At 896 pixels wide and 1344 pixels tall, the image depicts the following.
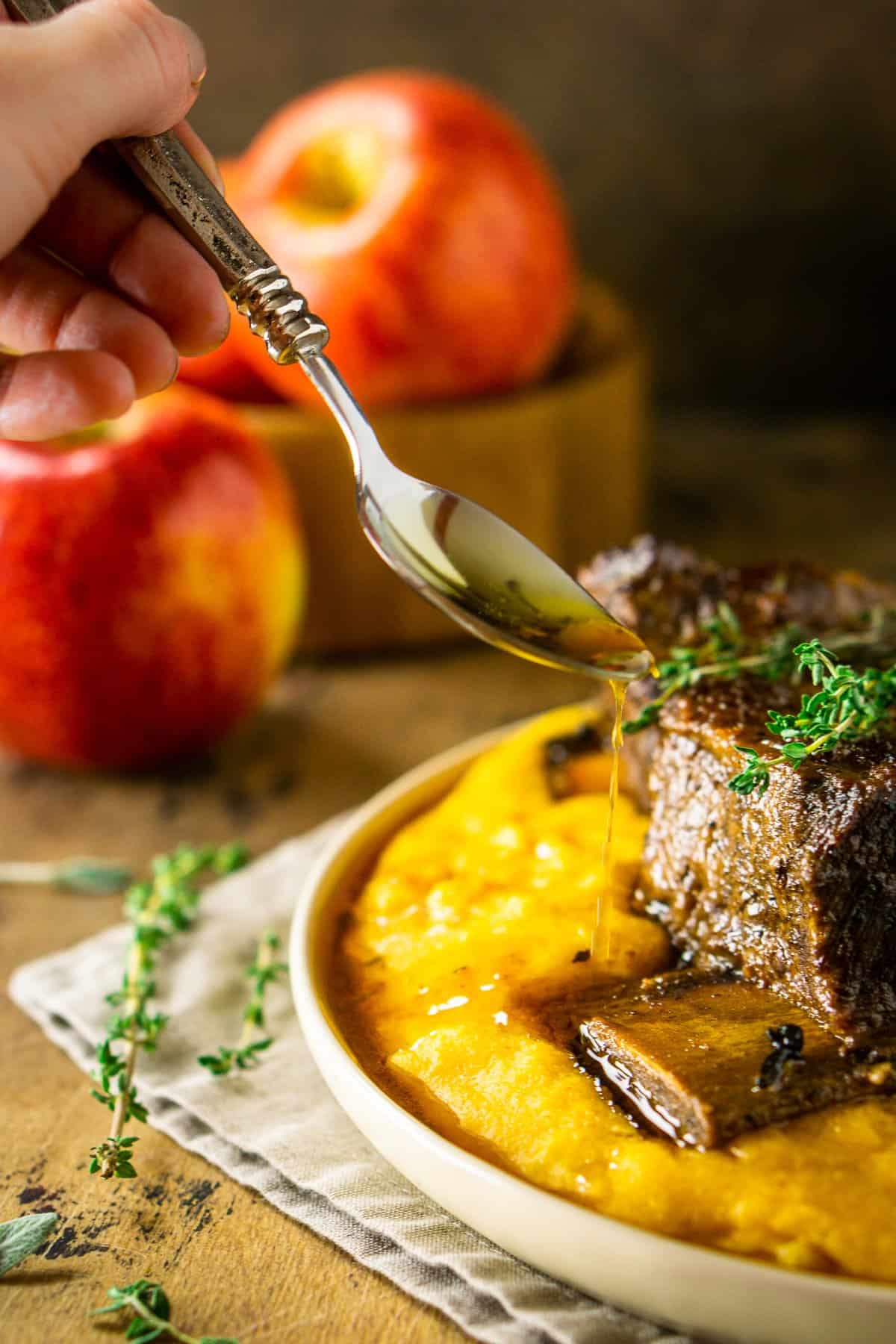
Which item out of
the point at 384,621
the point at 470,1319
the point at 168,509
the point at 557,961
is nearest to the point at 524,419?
the point at 384,621

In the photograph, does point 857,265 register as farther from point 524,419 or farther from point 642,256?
point 524,419

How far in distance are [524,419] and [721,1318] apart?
99.0 inches

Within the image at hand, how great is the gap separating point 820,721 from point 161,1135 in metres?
1.13

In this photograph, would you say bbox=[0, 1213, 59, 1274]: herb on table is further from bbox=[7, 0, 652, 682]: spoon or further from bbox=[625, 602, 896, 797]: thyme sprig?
bbox=[625, 602, 896, 797]: thyme sprig

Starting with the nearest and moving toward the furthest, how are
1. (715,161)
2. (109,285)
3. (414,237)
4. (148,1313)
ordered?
(148,1313)
(109,285)
(414,237)
(715,161)

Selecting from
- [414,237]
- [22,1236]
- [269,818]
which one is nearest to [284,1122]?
[22,1236]

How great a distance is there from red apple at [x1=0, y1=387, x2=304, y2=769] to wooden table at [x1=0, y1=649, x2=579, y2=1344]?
18 centimetres

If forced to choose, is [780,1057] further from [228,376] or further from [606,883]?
[228,376]

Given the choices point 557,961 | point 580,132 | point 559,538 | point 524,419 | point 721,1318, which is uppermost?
point 580,132

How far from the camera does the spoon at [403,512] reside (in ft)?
6.30

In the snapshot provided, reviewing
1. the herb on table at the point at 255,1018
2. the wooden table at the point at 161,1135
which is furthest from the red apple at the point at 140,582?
the herb on table at the point at 255,1018

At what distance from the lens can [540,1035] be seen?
1892 millimetres

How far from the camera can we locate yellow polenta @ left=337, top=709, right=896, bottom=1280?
160 centimetres

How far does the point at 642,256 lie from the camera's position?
5293 millimetres
